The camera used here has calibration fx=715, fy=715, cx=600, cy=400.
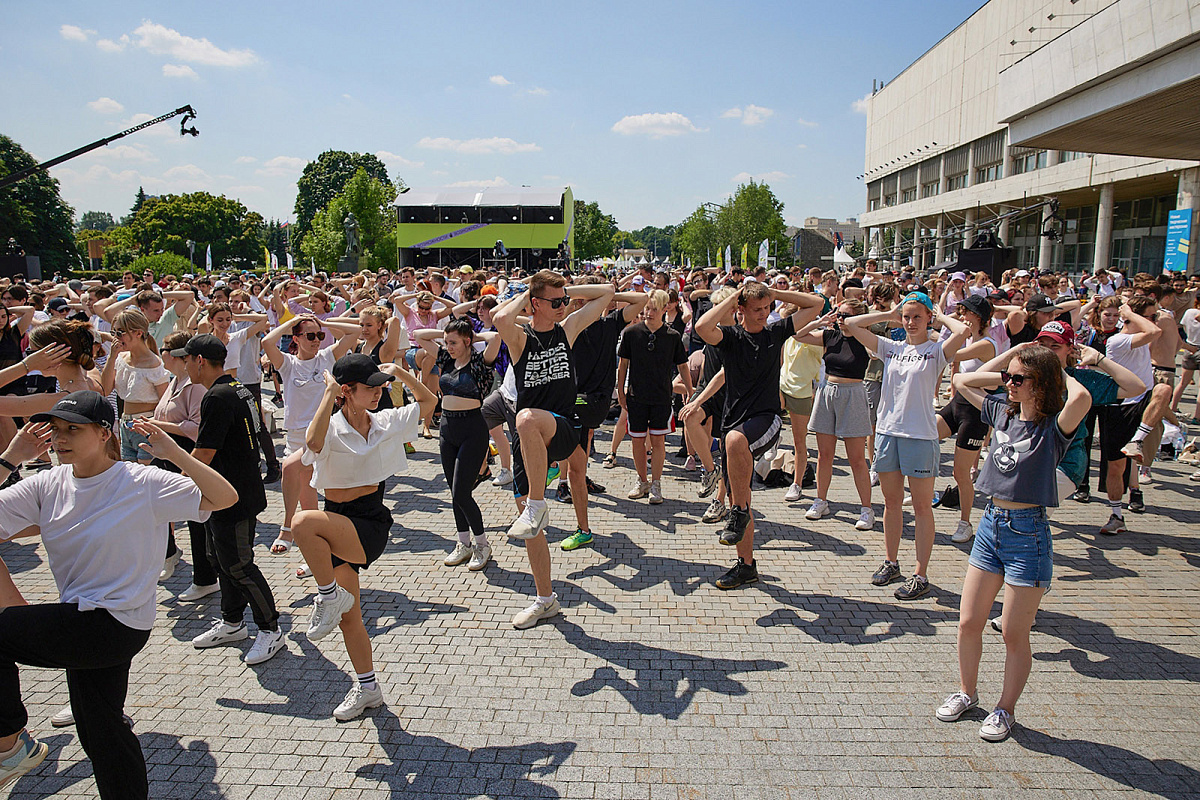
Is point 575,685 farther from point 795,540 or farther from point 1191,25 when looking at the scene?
point 1191,25

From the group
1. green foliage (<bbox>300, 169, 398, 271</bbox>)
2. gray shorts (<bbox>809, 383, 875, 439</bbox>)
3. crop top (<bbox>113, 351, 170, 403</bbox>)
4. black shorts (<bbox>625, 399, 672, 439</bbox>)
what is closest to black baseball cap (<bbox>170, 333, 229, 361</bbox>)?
crop top (<bbox>113, 351, 170, 403</bbox>)

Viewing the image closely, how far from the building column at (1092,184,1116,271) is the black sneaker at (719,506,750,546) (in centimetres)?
3512

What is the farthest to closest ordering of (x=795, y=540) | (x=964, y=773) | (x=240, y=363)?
1. (x=240, y=363)
2. (x=795, y=540)
3. (x=964, y=773)

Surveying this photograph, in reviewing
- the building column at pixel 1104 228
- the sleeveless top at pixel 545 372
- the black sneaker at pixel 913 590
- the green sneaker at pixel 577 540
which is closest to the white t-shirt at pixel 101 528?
the sleeveless top at pixel 545 372

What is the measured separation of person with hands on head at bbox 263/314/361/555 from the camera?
6.12 m

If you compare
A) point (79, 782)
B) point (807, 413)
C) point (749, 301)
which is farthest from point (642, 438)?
point (79, 782)

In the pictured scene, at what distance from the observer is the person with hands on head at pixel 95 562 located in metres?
2.87

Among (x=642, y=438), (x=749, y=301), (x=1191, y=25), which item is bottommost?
(x=642, y=438)

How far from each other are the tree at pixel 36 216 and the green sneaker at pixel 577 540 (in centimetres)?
5916

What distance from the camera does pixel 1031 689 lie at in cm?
424

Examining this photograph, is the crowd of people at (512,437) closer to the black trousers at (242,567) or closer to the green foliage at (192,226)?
the black trousers at (242,567)

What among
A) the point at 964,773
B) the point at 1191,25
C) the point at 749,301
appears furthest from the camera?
the point at 1191,25

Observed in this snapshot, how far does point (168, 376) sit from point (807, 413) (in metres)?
6.15

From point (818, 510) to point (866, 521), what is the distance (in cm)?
51
